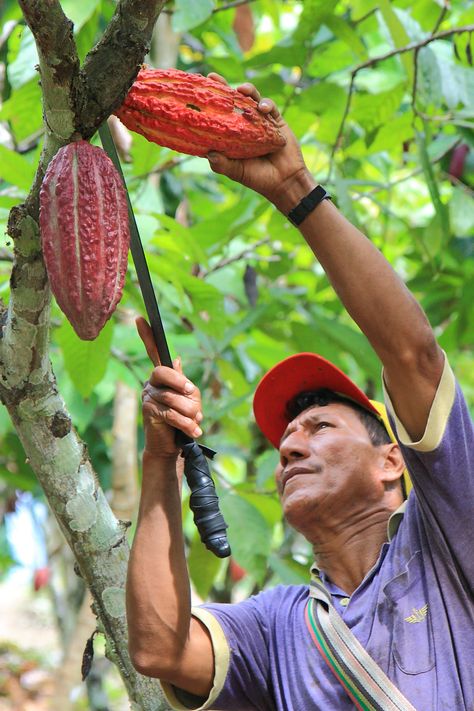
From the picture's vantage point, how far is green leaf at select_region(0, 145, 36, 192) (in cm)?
177

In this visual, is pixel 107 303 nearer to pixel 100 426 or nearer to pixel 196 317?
pixel 196 317

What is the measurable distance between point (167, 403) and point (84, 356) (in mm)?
610

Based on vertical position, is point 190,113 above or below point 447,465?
above

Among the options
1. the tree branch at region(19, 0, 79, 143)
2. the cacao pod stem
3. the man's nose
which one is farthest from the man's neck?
the tree branch at region(19, 0, 79, 143)

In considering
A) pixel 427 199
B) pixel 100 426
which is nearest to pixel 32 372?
pixel 100 426

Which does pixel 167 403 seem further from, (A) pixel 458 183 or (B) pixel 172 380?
(A) pixel 458 183

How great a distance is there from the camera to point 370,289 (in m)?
1.36

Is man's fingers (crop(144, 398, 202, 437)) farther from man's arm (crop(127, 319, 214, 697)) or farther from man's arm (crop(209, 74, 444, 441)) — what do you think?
→ man's arm (crop(209, 74, 444, 441))

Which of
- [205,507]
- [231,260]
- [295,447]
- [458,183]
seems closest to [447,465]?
[205,507]

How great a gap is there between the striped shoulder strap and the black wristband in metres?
0.61

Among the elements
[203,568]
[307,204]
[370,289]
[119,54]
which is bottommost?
[203,568]

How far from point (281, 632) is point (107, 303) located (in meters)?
0.78

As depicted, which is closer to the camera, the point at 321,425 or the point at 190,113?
the point at 190,113

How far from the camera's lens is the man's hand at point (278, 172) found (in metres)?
1.33
